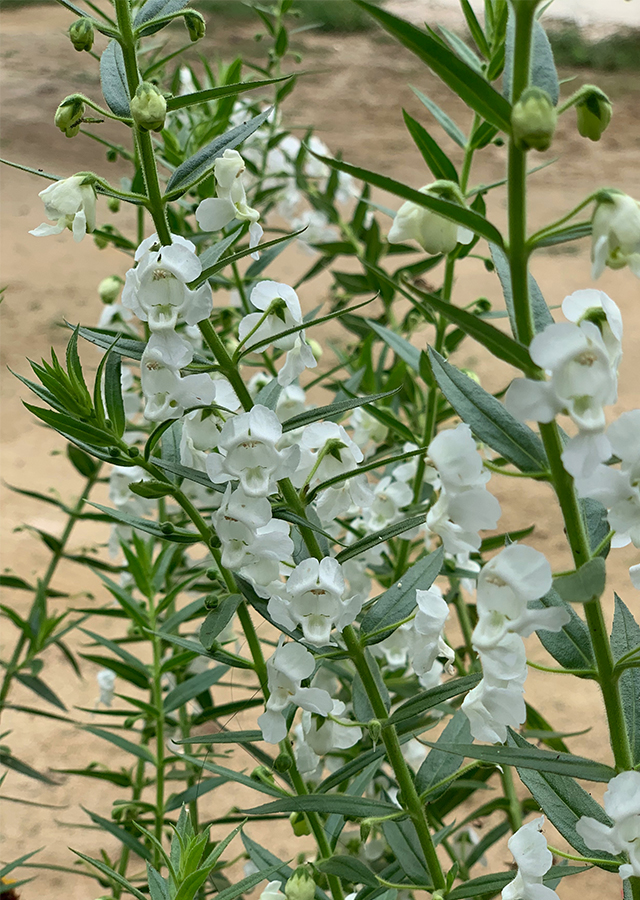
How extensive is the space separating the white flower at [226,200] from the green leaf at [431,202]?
0.18 m

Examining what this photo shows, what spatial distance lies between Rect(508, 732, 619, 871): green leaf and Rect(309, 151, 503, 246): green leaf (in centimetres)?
24

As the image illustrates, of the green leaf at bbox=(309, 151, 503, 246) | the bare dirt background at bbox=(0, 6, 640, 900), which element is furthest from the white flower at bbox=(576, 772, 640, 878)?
the bare dirt background at bbox=(0, 6, 640, 900)

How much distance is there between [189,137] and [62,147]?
3733mm

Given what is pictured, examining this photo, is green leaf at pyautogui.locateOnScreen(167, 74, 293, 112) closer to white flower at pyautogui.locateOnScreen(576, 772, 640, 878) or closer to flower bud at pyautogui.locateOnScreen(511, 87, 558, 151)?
flower bud at pyautogui.locateOnScreen(511, 87, 558, 151)

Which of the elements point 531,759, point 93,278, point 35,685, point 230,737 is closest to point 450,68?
point 531,759

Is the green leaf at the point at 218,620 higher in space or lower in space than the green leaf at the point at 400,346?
lower

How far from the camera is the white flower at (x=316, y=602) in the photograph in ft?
1.61

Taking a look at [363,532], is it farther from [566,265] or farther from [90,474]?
[566,265]

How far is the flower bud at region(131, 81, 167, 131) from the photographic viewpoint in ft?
1.47

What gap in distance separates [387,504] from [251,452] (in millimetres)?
393

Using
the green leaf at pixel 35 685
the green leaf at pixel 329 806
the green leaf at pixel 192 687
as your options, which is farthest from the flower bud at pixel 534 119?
the green leaf at pixel 35 685

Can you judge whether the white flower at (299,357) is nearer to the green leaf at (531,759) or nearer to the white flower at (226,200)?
the white flower at (226,200)

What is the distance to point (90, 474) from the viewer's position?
1.08 meters

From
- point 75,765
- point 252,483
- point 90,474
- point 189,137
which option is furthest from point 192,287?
point 75,765
